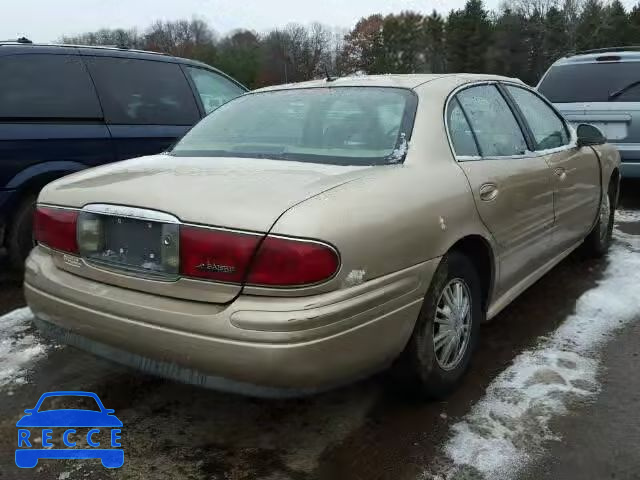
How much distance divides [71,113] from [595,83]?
5.45 m

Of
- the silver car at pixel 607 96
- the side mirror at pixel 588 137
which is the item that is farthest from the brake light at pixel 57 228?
the silver car at pixel 607 96

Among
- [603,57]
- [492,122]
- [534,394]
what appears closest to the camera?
[534,394]

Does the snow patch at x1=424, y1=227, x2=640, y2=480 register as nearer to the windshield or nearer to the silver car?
the windshield

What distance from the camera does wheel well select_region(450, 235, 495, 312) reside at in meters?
2.81

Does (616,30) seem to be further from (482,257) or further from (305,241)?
(305,241)

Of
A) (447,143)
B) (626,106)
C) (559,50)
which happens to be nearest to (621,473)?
(447,143)

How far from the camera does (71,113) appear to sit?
14.8 ft

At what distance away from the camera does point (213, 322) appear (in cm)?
207

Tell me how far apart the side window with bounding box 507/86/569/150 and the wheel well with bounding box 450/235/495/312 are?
1057mm

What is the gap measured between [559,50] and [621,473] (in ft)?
238

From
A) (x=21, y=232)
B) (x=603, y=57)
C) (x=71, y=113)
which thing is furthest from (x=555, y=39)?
(x=21, y=232)

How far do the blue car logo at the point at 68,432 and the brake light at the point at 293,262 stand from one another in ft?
3.35

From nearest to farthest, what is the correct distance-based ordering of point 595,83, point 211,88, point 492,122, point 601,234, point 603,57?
point 492,122
point 601,234
point 211,88
point 595,83
point 603,57

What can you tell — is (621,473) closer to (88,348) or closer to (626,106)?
(88,348)
